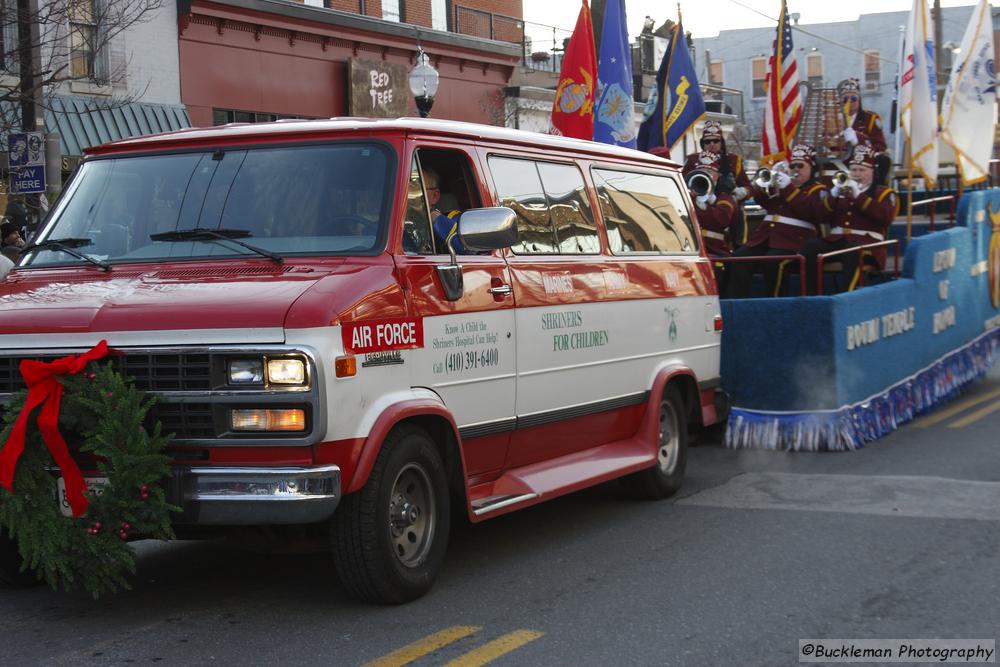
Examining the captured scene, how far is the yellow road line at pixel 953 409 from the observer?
455 inches

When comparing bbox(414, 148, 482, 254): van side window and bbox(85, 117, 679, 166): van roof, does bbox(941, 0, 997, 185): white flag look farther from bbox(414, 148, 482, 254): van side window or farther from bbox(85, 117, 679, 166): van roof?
bbox(414, 148, 482, 254): van side window

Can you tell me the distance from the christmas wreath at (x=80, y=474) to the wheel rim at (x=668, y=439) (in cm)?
402

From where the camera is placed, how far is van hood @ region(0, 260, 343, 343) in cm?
533

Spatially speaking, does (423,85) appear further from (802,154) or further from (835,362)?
(835,362)

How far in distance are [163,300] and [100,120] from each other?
54.7 feet

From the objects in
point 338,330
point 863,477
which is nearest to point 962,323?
point 863,477

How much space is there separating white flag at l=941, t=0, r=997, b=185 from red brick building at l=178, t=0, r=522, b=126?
41.0 feet

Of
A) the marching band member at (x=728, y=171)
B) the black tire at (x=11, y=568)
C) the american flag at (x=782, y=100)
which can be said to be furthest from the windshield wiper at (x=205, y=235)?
the american flag at (x=782, y=100)

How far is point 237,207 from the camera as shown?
20.5 feet

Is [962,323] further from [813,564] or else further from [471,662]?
[471,662]

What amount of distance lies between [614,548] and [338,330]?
8.08 ft

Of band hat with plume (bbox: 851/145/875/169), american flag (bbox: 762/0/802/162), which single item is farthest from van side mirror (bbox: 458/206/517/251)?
american flag (bbox: 762/0/802/162)

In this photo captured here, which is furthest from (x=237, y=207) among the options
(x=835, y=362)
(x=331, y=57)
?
(x=331, y=57)

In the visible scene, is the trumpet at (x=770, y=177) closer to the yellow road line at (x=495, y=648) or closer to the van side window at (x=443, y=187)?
the van side window at (x=443, y=187)
